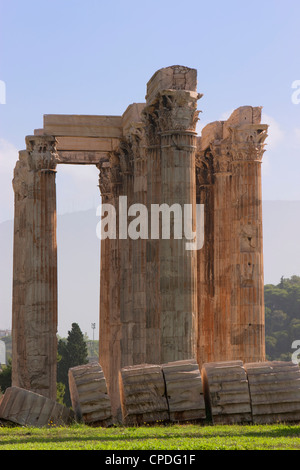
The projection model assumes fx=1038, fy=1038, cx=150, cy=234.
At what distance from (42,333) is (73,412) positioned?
1419 cm

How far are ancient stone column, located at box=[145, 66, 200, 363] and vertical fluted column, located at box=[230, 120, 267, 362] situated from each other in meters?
7.20

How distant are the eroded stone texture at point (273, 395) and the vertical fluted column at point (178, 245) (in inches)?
207

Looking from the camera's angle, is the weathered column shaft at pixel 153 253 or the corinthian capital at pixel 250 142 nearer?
the weathered column shaft at pixel 153 253

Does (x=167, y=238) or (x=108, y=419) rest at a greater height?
(x=167, y=238)

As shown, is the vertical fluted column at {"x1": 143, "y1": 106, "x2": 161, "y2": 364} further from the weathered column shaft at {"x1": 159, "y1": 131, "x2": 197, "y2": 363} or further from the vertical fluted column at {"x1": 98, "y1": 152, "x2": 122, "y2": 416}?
the vertical fluted column at {"x1": 98, "y1": 152, "x2": 122, "y2": 416}

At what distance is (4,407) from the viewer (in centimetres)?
3584

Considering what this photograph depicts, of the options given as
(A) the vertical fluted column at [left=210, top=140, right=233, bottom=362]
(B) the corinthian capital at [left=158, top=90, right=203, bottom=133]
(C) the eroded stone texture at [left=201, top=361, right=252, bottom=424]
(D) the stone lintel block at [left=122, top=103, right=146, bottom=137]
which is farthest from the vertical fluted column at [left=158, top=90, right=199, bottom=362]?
(A) the vertical fluted column at [left=210, top=140, right=233, bottom=362]

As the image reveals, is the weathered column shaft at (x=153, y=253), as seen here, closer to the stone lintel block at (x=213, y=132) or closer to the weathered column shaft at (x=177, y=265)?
the weathered column shaft at (x=177, y=265)

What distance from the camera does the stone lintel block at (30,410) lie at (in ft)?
117

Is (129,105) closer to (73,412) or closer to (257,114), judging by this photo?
(257,114)

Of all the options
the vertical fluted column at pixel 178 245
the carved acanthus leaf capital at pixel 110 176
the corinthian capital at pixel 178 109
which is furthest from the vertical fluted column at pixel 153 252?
the carved acanthus leaf capital at pixel 110 176

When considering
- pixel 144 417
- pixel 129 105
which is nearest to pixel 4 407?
pixel 144 417
